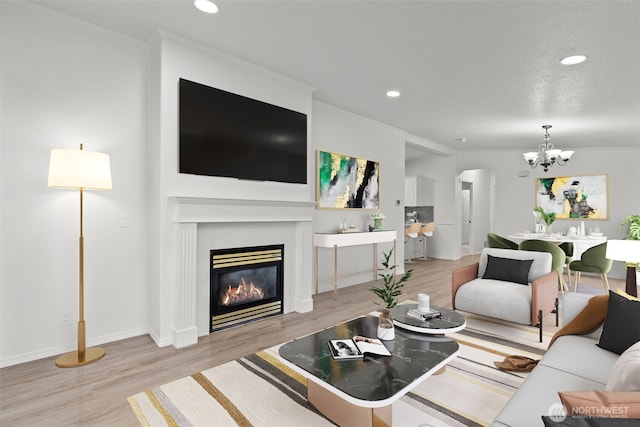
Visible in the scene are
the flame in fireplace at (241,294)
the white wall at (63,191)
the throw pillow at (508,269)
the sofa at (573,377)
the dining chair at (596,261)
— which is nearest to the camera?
the sofa at (573,377)

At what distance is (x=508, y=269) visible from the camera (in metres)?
3.74

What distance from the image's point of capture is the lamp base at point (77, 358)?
2.59 meters

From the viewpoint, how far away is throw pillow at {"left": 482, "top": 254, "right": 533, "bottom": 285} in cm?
364

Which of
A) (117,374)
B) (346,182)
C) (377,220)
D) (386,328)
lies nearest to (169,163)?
(117,374)

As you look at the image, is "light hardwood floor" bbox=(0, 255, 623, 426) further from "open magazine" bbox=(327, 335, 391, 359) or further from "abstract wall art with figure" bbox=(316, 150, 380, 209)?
"abstract wall art with figure" bbox=(316, 150, 380, 209)

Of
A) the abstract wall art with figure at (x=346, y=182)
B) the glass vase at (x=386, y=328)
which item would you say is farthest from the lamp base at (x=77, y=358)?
the abstract wall art with figure at (x=346, y=182)

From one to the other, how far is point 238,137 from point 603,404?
130 inches

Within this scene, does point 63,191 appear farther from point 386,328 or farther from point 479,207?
point 479,207

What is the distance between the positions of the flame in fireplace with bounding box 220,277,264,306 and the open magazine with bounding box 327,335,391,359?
167 cm

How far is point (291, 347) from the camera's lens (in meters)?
2.13

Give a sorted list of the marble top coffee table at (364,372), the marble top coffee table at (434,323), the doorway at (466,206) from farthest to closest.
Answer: the doorway at (466,206)
the marble top coffee table at (434,323)
the marble top coffee table at (364,372)

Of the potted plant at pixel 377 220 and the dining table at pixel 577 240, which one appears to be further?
the dining table at pixel 577 240

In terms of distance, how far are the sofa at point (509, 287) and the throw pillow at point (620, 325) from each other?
1.16 metres

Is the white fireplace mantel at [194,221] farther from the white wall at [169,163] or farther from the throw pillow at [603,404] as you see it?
the throw pillow at [603,404]
